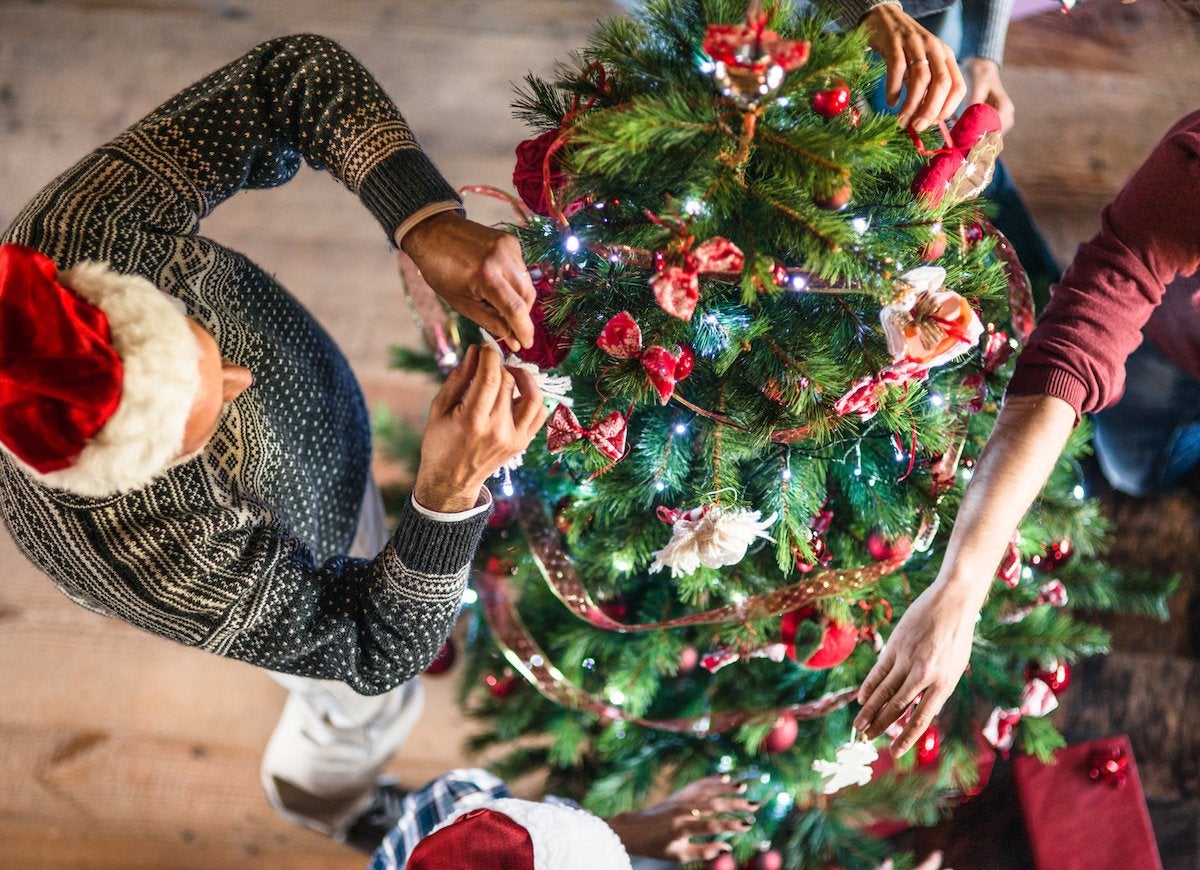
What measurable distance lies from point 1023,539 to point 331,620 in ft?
2.79

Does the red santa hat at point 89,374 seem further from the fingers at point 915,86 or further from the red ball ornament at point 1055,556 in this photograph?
the red ball ornament at point 1055,556

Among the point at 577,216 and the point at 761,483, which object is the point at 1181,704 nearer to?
the point at 761,483

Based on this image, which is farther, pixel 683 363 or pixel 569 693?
pixel 569 693

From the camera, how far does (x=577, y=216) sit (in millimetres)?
762

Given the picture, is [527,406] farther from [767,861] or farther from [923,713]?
[767,861]

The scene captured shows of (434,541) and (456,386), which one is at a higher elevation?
(456,386)

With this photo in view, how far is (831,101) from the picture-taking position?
662 mm

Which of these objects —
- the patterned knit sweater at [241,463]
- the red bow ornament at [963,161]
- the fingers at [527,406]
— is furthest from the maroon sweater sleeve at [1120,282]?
the patterned knit sweater at [241,463]

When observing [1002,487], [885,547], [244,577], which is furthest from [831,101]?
[244,577]

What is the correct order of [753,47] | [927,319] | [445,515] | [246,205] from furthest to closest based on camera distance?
[246,205]
[445,515]
[927,319]
[753,47]

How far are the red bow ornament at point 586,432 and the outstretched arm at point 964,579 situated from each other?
35 cm

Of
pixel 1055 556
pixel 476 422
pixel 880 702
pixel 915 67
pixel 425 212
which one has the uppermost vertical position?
pixel 915 67

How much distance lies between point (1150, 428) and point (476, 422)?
1.34 meters

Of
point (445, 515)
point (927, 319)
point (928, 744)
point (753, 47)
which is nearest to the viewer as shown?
point (753, 47)
